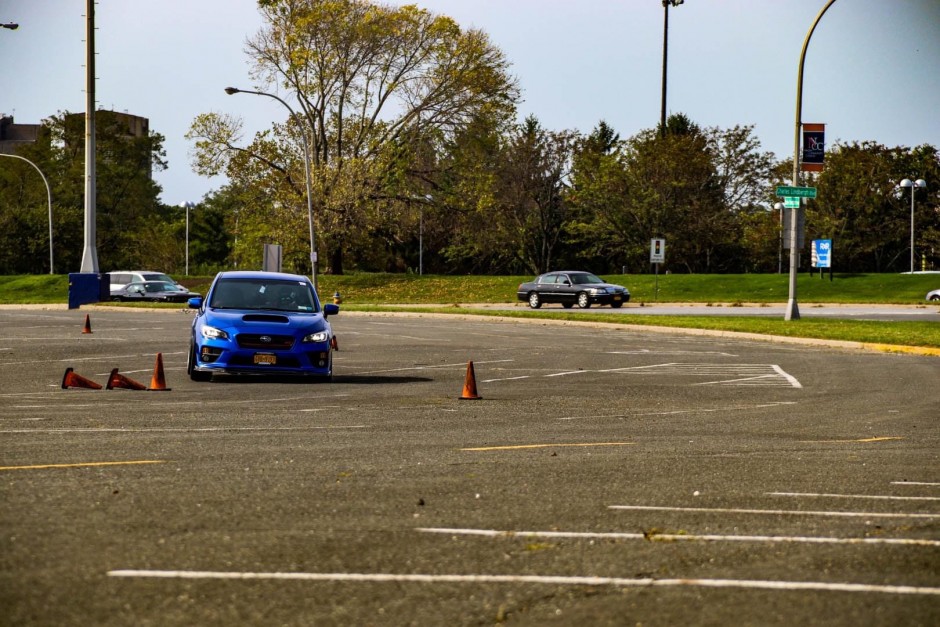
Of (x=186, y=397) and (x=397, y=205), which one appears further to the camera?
(x=397, y=205)

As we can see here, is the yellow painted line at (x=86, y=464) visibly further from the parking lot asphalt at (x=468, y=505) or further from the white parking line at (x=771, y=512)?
the white parking line at (x=771, y=512)

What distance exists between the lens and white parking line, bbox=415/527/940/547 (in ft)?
21.5

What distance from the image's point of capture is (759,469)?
9.41 m

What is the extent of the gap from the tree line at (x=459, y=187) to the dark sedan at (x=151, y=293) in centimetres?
869

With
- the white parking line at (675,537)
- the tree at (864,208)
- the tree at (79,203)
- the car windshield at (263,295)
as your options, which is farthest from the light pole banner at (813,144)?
the tree at (79,203)

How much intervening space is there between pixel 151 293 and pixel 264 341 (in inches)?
1614

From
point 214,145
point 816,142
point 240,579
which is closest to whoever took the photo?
point 240,579

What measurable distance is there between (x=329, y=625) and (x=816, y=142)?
29.0m

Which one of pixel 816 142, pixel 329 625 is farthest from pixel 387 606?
pixel 816 142

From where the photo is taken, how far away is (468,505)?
7562 mm

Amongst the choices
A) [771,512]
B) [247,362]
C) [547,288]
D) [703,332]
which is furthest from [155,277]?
[771,512]

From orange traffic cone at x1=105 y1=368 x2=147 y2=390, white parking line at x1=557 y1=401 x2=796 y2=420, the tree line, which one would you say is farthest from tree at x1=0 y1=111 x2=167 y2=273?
white parking line at x1=557 y1=401 x2=796 y2=420

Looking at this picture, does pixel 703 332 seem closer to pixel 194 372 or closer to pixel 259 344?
pixel 259 344

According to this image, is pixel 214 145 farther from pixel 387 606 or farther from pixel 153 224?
pixel 387 606
